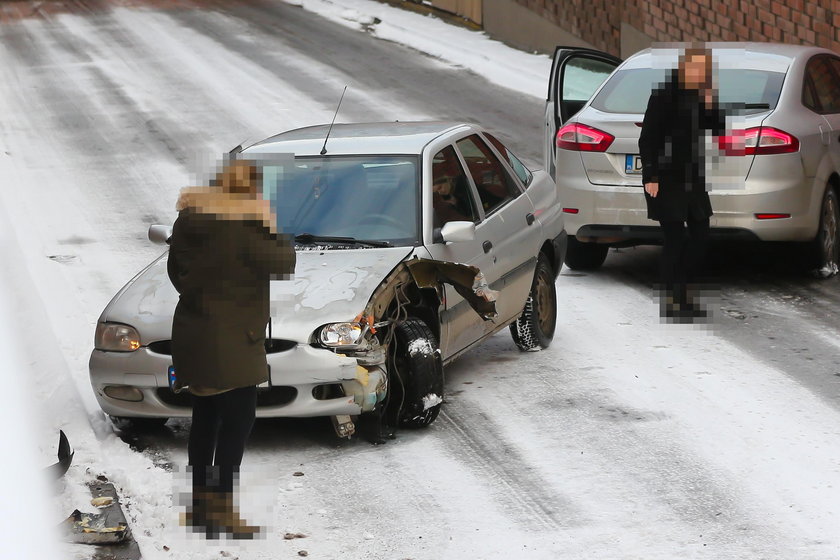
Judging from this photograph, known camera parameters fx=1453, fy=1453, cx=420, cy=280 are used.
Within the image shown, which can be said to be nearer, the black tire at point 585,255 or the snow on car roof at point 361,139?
the snow on car roof at point 361,139

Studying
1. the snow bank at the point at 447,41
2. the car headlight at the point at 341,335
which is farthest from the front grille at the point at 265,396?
the snow bank at the point at 447,41

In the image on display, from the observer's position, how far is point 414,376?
7344 millimetres

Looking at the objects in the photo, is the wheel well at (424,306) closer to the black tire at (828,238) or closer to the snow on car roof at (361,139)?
the snow on car roof at (361,139)

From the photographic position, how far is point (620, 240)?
1090 cm

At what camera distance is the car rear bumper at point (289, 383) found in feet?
22.7

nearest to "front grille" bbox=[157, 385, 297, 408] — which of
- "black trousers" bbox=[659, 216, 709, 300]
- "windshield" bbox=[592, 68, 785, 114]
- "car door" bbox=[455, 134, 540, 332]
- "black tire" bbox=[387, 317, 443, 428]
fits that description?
"black tire" bbox=[387, 317, 443, 428]

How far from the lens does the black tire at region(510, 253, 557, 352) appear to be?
9.00 meters

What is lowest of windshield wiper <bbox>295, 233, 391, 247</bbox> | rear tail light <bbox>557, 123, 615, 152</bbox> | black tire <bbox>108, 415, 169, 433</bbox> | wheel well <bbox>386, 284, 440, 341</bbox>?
black tire <bbox>108, 415, 169, 433</bbox>

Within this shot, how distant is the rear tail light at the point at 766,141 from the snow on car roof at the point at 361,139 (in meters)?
2.26

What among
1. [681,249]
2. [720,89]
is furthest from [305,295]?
[720,89]

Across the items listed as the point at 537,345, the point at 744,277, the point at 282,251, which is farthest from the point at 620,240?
the point at 282,251

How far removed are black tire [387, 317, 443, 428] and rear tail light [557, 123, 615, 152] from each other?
3503 millimetres

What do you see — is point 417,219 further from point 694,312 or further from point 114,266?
point 114,266

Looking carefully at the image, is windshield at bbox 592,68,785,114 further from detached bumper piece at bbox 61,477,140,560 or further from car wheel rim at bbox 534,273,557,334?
detached bumper piece at bbox 61,477,140,560
